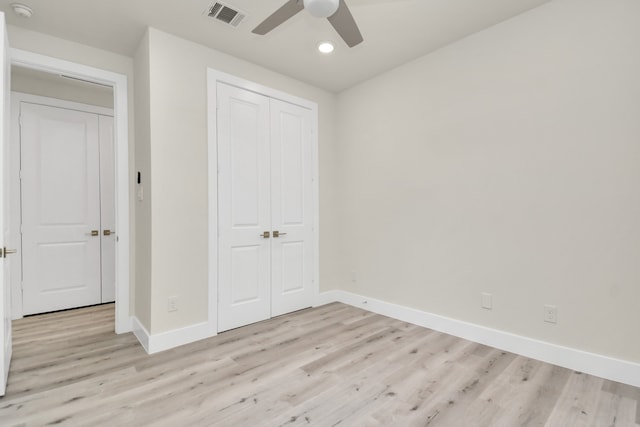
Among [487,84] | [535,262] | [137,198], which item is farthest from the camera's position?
[137,198]

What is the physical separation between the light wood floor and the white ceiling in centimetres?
263

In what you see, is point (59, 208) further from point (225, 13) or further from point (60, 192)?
point (225, 13)

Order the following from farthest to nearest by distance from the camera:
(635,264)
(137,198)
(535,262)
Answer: (137,198) → (535,262) → (635,264)

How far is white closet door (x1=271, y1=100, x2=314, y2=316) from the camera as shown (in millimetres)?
3438

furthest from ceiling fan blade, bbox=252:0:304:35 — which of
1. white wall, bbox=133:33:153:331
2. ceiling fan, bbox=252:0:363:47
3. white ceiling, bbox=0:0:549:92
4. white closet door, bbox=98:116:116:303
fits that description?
white closet door, bbox=98:116:116:303

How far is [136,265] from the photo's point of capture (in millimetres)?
2996

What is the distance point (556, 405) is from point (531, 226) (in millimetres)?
1201

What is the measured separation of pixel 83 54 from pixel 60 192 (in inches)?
68.8

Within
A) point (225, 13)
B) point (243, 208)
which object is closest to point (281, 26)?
point (225, 13)

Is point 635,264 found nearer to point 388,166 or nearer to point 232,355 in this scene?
point 388,166

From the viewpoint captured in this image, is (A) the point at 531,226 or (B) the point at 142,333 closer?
(A) the point at 531,226

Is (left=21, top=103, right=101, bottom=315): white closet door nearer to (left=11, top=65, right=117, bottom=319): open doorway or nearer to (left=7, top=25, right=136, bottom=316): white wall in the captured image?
(left=11, top=65, right=117, bottom=319): open doorway

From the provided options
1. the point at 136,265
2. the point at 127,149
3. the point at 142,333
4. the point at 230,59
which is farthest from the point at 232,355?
the point at 230,59

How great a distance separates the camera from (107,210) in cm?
402
